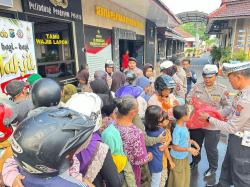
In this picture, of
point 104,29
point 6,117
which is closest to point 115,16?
point 104,29

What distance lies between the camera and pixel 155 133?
2.25m

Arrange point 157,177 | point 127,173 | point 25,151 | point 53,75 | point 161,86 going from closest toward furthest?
point 25,151 < point 127,173 < point 157,177 < point 161,86 < point 53,75

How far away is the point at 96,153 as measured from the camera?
1468mm

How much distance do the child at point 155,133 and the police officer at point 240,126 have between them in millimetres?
794

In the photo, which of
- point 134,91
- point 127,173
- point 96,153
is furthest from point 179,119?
point 96,153

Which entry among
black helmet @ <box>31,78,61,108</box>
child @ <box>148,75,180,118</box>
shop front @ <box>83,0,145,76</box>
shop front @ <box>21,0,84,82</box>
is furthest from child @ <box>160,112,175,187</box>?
shop front @ <box>83,0,145,76</box>

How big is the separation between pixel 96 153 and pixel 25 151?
2.02 ft

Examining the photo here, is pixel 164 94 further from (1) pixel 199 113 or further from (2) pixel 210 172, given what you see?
(2) pixel 210 172

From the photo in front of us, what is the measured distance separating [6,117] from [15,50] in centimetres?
219

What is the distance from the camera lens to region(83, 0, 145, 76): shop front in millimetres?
6457

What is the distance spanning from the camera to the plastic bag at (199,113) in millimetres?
2785

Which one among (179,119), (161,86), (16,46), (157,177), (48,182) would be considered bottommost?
(157,177)

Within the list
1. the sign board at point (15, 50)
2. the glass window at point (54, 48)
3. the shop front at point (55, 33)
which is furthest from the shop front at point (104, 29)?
the sign board at point (15, 50)

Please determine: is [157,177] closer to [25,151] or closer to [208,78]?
[208,78]
